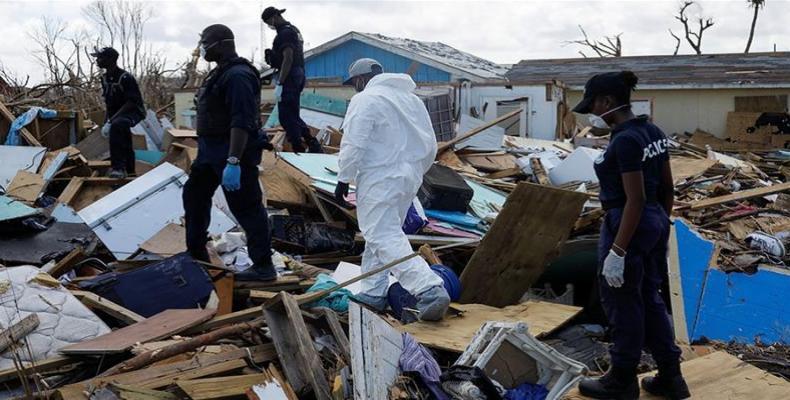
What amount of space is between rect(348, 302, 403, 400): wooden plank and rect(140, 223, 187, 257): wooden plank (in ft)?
9.07

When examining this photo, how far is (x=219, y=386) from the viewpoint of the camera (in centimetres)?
357

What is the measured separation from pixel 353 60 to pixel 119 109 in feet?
50.8

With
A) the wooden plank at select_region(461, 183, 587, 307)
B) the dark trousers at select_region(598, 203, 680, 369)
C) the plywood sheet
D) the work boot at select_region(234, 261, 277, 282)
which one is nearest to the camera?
the dark trousers at select_region(598, 203, 680, 369)

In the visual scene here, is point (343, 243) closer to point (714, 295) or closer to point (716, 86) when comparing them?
point (714, 295)

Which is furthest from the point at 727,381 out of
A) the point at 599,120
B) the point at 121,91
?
the point at 121,91

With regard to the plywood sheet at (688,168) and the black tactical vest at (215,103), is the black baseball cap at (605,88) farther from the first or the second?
the plywood sheet at (688,168)

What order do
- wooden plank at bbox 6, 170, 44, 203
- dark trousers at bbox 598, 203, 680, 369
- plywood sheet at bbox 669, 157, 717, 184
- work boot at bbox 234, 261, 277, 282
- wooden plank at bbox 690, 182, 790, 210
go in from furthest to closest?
plywood sheet at bbox 669, 157, 717, 184, wooden plank at bbox 690, 182, 790, 210, wooden plank at bbox 6, 170, 44, 203, work boot at bbox 234, 261, 277, 282, dark trousers at bbox 598, 203, 680, 369

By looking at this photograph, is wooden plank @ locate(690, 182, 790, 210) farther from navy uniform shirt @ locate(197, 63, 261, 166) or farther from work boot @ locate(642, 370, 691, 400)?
navy uniform shirt @ locate(197, 63, 261, 166)

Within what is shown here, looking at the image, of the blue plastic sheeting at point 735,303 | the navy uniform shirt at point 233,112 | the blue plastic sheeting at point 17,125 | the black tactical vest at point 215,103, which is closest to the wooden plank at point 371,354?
the navy uniform shirt at point 233,112

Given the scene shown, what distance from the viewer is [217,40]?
17.0ft

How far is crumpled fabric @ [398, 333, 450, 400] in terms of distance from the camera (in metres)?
3.60

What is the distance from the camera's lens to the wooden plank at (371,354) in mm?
3422

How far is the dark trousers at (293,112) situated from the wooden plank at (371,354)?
5683 millimetres

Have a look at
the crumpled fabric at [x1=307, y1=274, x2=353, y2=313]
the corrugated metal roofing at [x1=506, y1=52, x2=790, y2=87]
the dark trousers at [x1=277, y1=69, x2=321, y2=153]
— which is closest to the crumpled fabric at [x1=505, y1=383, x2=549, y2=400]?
the crumpled fabric at [x1=307, y1=274, x2=353, y2=313]
